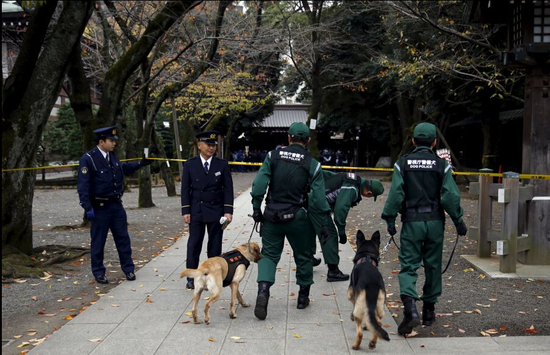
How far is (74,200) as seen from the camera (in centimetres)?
2072

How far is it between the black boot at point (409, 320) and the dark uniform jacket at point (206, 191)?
248 centimetres

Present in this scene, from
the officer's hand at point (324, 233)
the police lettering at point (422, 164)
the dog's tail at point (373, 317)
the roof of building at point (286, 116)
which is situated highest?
the roof of building at point (286, 116)

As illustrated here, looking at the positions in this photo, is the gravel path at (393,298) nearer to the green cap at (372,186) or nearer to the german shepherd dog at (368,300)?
the german shepherd dog at (368,300)

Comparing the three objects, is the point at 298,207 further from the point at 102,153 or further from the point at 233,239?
the point at 233,239

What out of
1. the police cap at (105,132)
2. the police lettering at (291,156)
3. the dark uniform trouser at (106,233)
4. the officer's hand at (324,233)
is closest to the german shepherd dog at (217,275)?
the officer's hand at (324,233)

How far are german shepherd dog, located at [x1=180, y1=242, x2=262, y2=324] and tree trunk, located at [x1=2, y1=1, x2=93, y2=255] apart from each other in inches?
164

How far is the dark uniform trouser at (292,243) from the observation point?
5852 mm

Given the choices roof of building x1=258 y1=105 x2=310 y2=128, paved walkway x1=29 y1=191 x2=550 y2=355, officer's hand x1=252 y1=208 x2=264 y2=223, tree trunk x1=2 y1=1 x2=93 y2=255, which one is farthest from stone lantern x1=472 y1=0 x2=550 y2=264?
roof of building x1=258 y1=105 x2=310 y2=128

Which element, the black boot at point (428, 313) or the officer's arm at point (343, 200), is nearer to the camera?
the black boot at point (428, 313)

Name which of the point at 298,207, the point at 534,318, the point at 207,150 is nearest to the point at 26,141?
the point at 207,150

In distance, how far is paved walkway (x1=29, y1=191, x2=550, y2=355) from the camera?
477 cm

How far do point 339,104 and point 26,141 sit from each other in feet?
90.7

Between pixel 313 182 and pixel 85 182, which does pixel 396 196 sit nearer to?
pixel 313 182

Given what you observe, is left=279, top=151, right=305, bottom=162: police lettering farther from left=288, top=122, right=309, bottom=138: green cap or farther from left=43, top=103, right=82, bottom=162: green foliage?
left=43, top=103, right=82, bottom=162: green foliage
